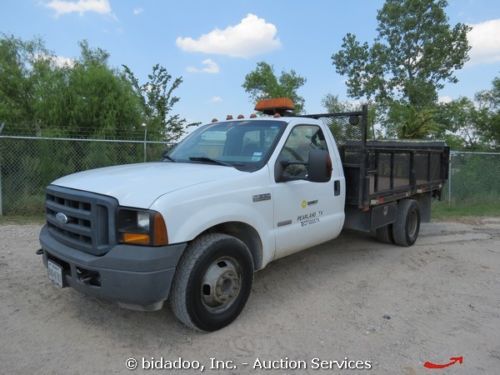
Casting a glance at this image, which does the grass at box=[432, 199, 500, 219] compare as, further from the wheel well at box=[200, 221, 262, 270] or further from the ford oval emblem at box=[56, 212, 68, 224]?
the ford oval emblem at box=[56, 212, 68, 224]

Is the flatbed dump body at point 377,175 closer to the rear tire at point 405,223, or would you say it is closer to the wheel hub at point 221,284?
the rear tire at point 405,223

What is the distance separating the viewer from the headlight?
9.01ft

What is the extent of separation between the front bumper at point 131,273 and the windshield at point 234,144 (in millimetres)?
1233

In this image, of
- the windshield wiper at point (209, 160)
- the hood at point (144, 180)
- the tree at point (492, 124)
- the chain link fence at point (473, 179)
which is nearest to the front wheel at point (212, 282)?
the hood at point (144, 180)

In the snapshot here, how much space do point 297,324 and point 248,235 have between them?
929 mm

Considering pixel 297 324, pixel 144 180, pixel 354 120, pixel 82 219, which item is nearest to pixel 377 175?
pixel 354 120

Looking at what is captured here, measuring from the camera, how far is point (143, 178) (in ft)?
10.4

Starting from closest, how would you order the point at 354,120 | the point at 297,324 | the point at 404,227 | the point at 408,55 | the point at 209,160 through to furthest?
the point at 297,324 < the point at 209,160 < the point at 354,120 < the point at 404,227 < the point at 408,55

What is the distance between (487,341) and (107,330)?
3.27 meters

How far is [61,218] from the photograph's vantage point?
10.5 ft

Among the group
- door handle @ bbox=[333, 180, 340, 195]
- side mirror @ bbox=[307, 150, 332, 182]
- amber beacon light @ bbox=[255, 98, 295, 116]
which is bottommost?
door handle @ bbox=[333, 180, 340, 195]

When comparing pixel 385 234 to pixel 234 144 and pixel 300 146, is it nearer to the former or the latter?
pixel 300 146

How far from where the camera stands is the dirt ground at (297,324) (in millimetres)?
2916

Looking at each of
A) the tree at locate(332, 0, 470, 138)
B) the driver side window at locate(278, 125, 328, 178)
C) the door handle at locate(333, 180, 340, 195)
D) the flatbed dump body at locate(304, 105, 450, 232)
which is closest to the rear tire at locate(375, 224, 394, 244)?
the flatbed dump body at locate(304, 105, 450, 232)
